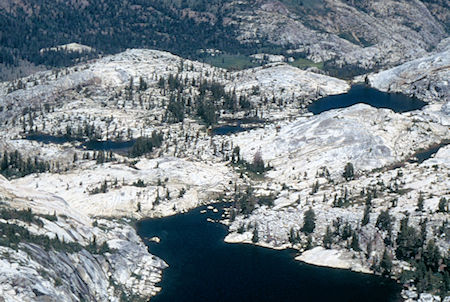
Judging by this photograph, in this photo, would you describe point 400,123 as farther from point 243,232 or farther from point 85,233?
point 85,233

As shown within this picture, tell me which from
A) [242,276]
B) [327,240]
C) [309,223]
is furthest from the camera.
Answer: [309,223]

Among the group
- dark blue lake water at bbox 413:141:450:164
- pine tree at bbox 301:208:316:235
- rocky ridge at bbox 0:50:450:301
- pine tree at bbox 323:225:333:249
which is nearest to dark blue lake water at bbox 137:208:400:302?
rocky ridge at bbox 0:50:450:301

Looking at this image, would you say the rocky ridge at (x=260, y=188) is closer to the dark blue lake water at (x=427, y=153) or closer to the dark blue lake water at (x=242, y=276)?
the dark blue lake water at (x=427, y=153)

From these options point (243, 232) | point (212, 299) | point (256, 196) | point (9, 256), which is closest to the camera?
point (9, 256)

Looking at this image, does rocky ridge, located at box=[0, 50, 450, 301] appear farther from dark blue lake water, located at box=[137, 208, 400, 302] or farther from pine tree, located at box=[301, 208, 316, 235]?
dark blue lake water, located at box=[137, 208, 400, 302]

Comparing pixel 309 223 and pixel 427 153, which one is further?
pixel 427 153

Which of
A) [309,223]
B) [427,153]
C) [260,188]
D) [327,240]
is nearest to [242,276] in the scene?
[327,240]

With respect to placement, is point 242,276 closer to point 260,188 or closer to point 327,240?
point 327,240

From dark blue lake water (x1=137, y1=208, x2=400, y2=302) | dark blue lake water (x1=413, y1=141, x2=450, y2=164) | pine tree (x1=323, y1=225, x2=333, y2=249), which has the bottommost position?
dark blue lake water (x1=137, y1=208, x2=400, y2=302)

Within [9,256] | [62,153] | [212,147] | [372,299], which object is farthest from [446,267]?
[62,153]
